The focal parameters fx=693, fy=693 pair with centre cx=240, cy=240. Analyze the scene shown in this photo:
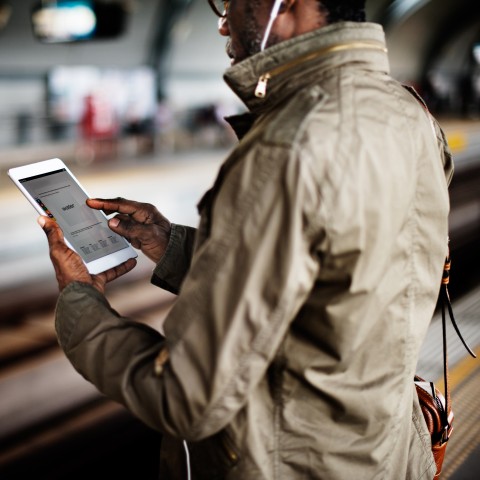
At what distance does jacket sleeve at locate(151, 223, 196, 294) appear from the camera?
180 centimetres

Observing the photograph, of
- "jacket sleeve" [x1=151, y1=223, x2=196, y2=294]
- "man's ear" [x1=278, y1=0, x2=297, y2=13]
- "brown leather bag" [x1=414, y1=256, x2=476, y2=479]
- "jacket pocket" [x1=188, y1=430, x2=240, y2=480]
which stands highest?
"man's ear" [x1=278, y1=0, x2=297, y2=13]

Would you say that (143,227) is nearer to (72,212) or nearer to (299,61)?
(72,212)

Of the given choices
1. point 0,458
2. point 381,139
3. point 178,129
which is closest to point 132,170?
point 178,129

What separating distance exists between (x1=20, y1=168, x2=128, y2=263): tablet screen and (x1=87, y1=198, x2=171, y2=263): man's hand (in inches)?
1.3

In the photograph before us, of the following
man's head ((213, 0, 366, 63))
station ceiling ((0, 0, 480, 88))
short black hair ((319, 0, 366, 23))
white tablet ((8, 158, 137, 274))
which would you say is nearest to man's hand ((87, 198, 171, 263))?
white tablet ((8, 158, 137, 274))

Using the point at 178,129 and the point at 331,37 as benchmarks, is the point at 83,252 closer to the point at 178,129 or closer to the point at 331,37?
the point at 331,37

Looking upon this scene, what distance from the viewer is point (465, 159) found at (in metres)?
16.5

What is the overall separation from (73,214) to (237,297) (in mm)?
827

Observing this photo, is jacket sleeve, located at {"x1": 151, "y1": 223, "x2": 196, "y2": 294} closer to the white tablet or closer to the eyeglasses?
the white tablet

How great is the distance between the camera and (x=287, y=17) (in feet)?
4.32

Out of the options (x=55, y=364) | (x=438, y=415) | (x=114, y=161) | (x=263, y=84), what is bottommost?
(x=114, y=161)

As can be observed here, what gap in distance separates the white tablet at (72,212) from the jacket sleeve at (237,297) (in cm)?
59

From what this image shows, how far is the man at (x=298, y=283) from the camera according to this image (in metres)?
1.14

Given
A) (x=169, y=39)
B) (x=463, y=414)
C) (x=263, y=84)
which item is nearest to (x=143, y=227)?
(x=263, y=84)
